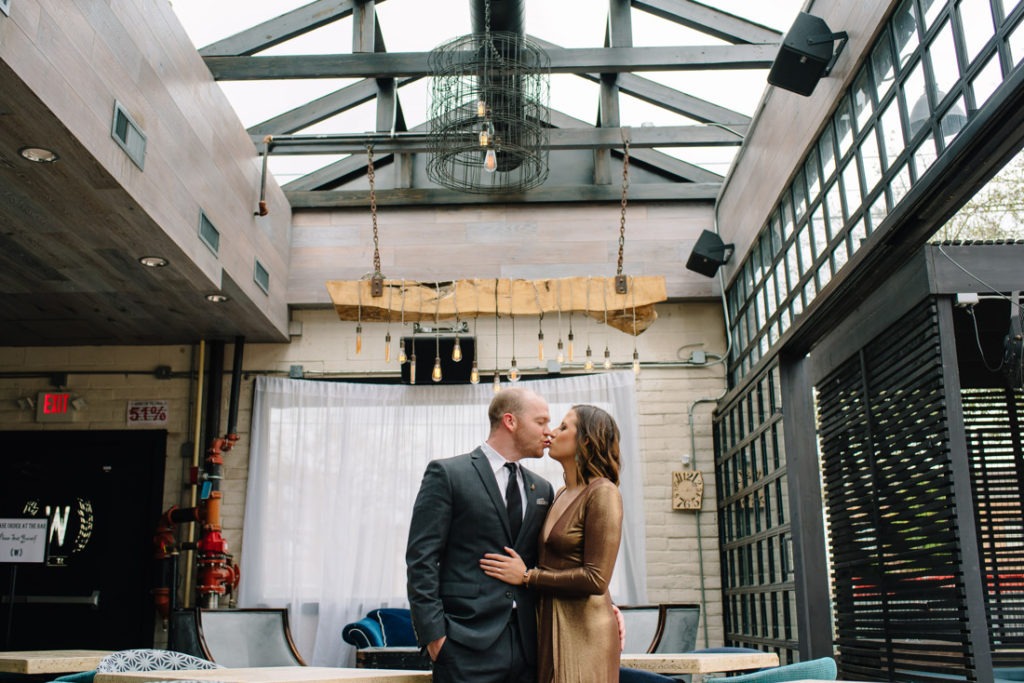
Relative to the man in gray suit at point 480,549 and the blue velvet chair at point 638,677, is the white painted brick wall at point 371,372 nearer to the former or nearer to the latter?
the blue velvet chair at point 638,677

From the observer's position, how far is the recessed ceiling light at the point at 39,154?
15.3 ft

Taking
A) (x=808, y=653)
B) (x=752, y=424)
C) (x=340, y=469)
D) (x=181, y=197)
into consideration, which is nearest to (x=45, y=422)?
(x=340, y=469)

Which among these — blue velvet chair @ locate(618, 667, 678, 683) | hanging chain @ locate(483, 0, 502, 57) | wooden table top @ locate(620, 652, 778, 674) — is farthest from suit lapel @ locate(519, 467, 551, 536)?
hanging chain @ locate(483, 0, 502, 57)

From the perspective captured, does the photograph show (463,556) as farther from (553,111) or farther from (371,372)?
(553,111)

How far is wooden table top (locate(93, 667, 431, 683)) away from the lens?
2660 millimetres

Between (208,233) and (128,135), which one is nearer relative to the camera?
(128,135)

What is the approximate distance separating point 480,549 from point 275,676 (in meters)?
0.71

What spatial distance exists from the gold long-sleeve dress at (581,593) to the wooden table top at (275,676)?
16.8 inches

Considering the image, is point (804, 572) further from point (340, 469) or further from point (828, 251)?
point (340, 469)

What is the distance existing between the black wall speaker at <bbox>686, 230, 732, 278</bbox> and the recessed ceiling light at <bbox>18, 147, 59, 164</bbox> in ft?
14.8

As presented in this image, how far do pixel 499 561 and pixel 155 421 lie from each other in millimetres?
5950

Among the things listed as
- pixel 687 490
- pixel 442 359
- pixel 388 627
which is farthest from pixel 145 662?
pixel 687 490

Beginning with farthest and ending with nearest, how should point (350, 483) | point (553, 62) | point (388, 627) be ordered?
point (350, 483) < point (388, 627) < point (553, 62)

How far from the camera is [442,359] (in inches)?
316
